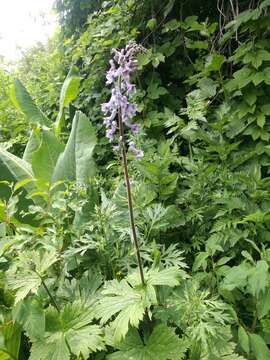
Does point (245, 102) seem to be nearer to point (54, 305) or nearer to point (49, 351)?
point (54, 305)

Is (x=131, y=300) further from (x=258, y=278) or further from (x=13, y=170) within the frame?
(x=13, y=170)

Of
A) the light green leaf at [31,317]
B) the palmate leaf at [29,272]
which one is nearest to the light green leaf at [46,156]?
the palmate leaf at [29,272]

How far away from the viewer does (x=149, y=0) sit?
9.77 ft

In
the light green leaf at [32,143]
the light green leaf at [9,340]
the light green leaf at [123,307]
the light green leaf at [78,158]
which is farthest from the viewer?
the light green leaf at [32,143]

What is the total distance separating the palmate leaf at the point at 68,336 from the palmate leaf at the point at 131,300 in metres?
0.10

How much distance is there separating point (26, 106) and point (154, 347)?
282 centimetres

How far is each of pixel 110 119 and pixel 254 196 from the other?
0.98 m

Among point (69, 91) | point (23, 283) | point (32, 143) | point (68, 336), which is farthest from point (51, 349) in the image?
point (69, 91)

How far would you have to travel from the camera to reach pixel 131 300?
1340 millimetres

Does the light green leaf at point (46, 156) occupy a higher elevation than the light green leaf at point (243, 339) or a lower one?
higher

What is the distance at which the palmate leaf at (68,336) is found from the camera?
4.42 feet

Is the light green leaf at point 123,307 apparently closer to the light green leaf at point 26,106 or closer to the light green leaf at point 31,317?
the light green leaf at point 31,317

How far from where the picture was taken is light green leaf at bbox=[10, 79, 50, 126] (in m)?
3.45

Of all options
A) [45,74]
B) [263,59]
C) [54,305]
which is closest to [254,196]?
[263,59]
